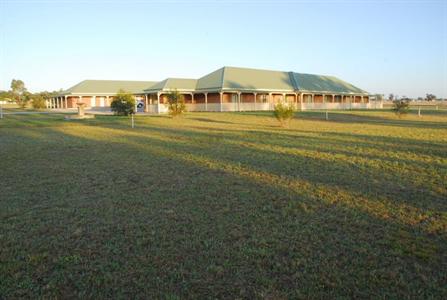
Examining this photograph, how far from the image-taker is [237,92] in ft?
139

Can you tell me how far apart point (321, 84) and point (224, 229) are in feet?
169

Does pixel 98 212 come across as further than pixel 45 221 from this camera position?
Yes

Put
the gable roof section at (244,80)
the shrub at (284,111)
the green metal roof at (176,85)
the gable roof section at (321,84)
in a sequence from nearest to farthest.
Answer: the shrub at (284,111) < the green metal roof at (176,85) < the gable roof section at (244,80) < the gable roof section at (321,84)

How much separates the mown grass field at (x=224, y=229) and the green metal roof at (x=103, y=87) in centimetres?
4724

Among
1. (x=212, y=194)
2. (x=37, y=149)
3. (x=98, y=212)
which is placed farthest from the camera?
(x=37, y=149)

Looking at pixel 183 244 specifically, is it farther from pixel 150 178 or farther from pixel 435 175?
pixel 435 175

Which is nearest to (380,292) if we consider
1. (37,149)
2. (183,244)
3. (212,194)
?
(183,244)

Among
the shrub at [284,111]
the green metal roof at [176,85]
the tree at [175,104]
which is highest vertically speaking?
the green metal roof at [176,85]

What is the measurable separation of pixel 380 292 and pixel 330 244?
108 centimetres

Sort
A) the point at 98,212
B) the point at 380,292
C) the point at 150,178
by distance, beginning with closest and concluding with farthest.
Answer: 1. the point at 380,292
2. the point at 98,212
3. the point at 150,178

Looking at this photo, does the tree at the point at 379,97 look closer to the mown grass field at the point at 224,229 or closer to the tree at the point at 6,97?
the mown grass field at the point at 224,229

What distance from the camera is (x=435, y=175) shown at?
8.18 meters

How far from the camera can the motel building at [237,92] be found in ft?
140

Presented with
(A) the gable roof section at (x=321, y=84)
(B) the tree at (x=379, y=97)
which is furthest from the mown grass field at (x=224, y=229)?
(B) the tree at (x=379, y=97)
